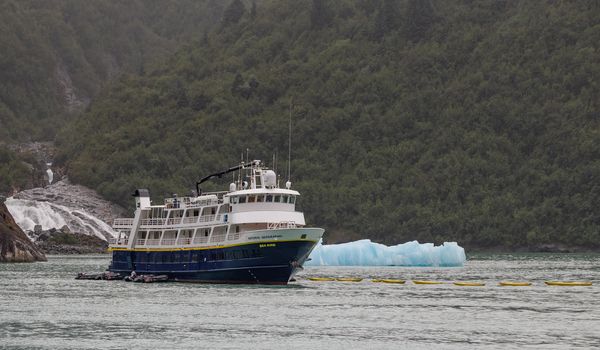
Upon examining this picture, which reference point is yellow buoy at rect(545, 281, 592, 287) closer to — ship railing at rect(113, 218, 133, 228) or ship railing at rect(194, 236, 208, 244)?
ship railing at rect(194, 236, 208, 244)

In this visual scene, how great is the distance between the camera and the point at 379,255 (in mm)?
159750

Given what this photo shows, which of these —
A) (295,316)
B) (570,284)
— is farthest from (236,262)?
(570,284)

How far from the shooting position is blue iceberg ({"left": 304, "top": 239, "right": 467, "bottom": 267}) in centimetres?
15925

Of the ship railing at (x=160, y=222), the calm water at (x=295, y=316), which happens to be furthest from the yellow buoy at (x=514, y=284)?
the ship railing at (x=160, y=222)

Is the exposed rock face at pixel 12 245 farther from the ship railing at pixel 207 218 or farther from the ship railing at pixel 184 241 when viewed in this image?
the ship railing at pixel 207 218

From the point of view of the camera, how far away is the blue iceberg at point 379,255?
522 feet

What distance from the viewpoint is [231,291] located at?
10344 cm

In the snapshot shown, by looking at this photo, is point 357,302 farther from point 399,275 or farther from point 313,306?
point 399,275

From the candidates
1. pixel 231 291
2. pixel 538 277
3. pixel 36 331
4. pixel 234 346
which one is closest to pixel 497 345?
pixel 234 346

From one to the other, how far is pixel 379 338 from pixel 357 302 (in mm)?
22190

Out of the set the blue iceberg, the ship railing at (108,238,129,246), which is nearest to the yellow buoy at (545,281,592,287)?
the blue iceberg

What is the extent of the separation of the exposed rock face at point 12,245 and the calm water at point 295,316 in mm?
39312

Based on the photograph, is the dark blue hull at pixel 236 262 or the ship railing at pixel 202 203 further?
the ship railing at pixel 202 203

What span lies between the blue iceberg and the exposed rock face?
37.5 m
